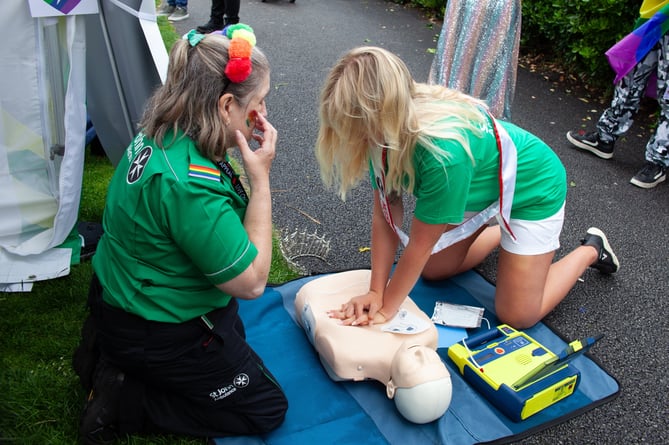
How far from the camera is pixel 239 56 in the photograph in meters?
1.62

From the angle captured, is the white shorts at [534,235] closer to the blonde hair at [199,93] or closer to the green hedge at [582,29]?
the blonde hair at [199,93]

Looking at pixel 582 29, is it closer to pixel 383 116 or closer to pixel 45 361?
pixel 383 116

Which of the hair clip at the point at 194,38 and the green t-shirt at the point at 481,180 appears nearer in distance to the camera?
the hair clip at the point at 194,38

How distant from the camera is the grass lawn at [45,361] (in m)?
2.08

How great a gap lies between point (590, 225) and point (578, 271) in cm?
97

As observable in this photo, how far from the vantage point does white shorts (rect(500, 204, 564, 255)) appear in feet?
8.23

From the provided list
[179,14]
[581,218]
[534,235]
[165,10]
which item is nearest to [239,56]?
[534,235]

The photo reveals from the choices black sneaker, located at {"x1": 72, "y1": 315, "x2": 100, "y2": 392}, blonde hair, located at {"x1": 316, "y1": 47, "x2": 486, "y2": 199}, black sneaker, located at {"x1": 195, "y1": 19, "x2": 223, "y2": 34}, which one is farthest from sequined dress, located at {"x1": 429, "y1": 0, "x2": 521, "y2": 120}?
black sneaker, located at {"x1": 195, "y1": 19, "x2": 223, "y2": 34}

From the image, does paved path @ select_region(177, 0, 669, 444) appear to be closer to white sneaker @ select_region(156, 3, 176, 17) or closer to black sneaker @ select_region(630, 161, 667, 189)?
black sneaker @ select_region(630, 161, 667, 189)

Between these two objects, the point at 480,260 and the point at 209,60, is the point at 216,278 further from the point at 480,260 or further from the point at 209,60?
the point at 480,260

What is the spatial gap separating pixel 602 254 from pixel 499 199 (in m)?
0.97

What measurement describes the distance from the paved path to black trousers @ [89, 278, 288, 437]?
1.04 meters

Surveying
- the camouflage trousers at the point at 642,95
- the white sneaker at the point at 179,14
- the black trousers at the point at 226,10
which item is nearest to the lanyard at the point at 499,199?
the camouflage trousers at the point at 642,95

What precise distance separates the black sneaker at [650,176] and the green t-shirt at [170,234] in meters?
3.37
